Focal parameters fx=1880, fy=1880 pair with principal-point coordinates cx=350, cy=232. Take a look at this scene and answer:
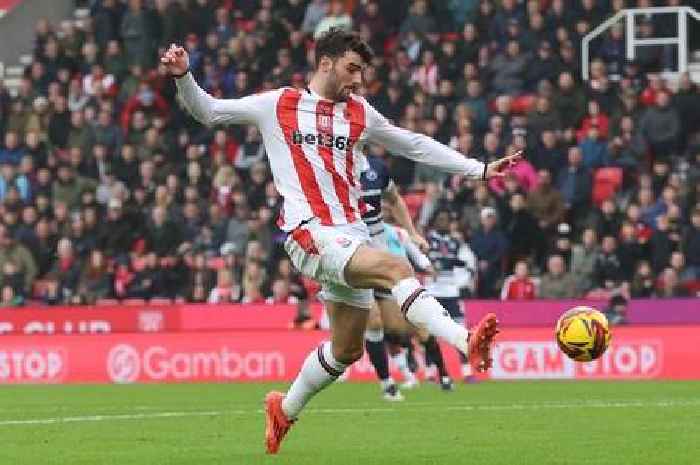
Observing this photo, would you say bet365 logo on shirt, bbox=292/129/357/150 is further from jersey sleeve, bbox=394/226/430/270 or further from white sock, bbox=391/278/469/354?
jersey sleeve, bbox=394/226/430/270

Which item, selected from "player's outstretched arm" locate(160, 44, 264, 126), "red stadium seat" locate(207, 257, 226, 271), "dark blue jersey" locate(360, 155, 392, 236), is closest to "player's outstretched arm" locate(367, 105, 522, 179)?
"player's outstretched arm" locate(160, 44, 264, 126)

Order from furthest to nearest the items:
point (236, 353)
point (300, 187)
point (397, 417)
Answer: point (236, 353) < point (397, 417) < point (300, 187)

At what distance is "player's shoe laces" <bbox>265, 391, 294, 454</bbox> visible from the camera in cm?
1127

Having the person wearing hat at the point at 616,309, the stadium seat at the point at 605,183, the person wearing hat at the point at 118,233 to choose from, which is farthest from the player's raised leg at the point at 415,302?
the person wearing hat at the point at 118,233

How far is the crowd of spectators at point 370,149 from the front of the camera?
2502 cm

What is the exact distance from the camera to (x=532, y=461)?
10289mm

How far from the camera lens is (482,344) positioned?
9.52 metres

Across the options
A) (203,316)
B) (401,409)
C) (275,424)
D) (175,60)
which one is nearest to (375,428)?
(275,424)

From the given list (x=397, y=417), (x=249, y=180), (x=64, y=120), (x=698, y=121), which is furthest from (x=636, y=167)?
(x=397, y=417)

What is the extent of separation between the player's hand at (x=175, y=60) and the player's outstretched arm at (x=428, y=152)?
1.29 meters

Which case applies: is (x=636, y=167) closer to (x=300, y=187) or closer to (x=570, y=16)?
(x=570, y=16)

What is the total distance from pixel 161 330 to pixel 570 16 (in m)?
7.70

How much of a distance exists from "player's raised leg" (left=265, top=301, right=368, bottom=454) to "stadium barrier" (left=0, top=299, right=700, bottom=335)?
40.9 feet

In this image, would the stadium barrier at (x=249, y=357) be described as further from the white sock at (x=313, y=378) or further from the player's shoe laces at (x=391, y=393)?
the white sock at (x=313, y=378)
